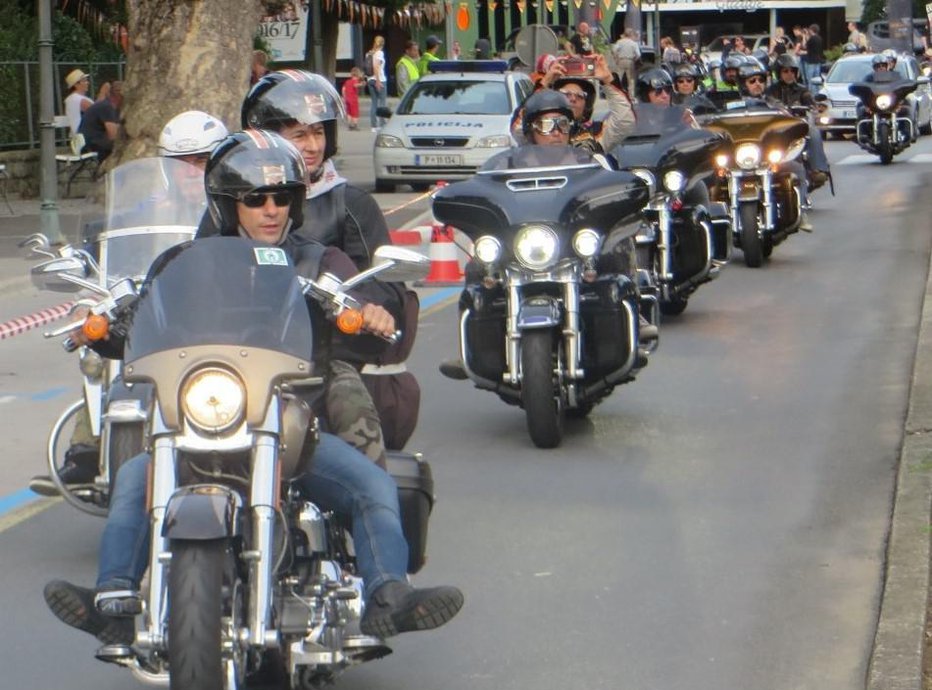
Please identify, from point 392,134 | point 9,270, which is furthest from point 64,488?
point 392,134

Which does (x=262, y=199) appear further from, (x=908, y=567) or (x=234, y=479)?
(x=908, y=567)

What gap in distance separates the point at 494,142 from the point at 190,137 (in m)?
17.8

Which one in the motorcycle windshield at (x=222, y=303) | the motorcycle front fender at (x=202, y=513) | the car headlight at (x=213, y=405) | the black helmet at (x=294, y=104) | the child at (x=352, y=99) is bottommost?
the child at (x=352, y=99)

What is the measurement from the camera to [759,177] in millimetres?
16422

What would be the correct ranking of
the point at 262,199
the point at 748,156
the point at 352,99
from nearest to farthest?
1. the point at 262,199
2. the point at 748,156
3. the point at 352,99

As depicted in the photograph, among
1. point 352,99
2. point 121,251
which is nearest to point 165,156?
point 121,251

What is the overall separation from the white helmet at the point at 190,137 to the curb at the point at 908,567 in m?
2.78

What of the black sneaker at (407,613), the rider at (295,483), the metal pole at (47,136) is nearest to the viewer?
the rider at (295,483)

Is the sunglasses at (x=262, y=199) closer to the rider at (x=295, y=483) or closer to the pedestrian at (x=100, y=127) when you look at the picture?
the rider at (x=295, y=483)

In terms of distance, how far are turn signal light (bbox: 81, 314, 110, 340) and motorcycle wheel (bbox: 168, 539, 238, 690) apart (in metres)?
0.95

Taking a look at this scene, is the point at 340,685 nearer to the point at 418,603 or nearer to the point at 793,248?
the point at 418,603

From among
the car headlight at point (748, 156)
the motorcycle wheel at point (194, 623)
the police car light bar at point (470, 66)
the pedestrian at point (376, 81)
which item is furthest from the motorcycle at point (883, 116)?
the motorcycle wheel at point (194, 623)

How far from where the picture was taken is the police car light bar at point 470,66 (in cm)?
2733

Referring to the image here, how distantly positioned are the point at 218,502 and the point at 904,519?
3.63 metres
